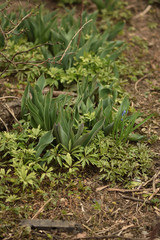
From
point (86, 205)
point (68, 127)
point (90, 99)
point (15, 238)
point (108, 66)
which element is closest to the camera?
point (15, 238)

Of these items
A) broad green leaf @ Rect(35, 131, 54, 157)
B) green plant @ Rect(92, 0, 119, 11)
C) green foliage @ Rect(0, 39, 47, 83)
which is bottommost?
broad green leaf @ Rect(35, 131, 54, 157)

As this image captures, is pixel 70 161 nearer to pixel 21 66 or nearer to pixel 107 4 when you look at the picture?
pixel 21 66

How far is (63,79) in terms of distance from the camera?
130 inches

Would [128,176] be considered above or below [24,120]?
below

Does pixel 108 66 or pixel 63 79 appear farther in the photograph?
pixel 108 66

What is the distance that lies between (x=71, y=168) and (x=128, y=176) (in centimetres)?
54

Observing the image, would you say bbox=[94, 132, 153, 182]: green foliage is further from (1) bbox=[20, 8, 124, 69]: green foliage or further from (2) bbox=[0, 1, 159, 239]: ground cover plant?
(1) bbox=[20, 8, 124, 69]: green foliage

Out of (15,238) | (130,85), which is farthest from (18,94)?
(15,238)

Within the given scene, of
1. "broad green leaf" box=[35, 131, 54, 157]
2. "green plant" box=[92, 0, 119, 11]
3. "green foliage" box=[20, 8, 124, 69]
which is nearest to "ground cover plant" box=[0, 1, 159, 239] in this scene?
"broad green leaf" box=[35, 131, 54, 157]

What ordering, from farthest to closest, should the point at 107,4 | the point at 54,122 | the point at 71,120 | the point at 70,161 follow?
the point at 107,4 → the point at 54,122 → the point at 71,120 → the point at 70,161

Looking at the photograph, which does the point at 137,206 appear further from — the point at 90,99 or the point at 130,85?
the point at 130,85

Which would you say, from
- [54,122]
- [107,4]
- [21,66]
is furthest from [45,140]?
[107,4]

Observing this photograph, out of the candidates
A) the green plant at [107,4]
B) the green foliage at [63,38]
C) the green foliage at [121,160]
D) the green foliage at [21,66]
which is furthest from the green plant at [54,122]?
the green plant at [107,4]

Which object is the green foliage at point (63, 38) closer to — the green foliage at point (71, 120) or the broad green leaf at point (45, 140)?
the green foliage at point (71, 120)
